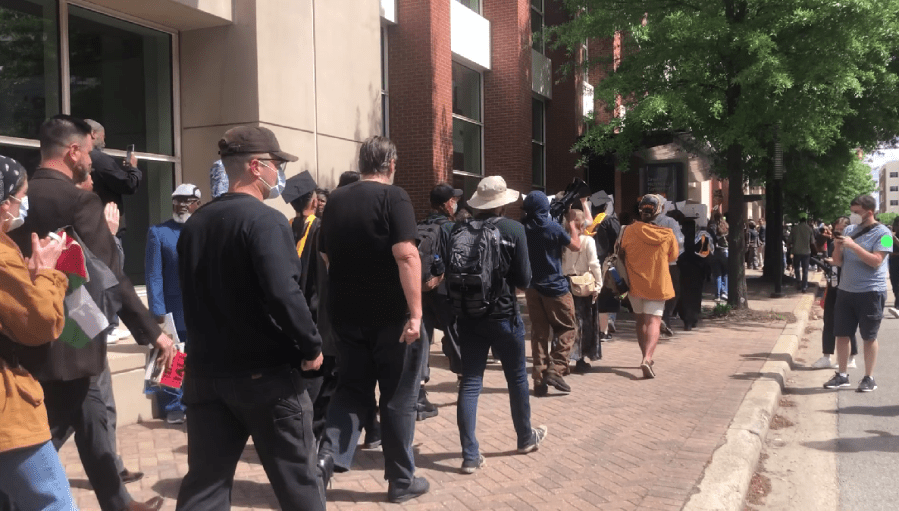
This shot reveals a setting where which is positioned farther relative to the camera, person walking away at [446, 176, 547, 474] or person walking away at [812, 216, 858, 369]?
person walking away at [812, 216, 858, 369]

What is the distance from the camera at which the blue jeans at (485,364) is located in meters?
5.29

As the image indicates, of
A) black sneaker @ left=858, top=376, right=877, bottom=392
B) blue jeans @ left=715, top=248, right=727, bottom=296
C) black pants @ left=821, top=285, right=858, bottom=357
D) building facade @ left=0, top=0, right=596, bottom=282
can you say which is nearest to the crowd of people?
black sneaker @ left=858, top=376, right=877, bottom=392

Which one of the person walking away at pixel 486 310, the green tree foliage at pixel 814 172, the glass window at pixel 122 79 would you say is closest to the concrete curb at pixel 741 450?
the person walking away at pixel 486 310

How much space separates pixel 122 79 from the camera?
8617mm

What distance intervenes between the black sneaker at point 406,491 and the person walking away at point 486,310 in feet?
1.86

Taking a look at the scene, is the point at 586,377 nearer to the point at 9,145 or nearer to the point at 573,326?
the point at 573,326

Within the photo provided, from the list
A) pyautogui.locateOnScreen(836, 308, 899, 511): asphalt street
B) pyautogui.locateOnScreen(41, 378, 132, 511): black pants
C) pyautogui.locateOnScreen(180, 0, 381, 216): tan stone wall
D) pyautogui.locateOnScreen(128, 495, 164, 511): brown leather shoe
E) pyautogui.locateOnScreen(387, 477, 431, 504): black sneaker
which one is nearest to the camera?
pyautogui.locateOnScreen(41, 378, 132, 511): black pants

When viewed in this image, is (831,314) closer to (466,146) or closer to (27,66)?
(27,66)

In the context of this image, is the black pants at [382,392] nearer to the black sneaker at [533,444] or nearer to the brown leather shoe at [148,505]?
the brown leather shoe at [148,505]

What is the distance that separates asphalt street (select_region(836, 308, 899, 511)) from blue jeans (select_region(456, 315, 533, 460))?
6.87 feet

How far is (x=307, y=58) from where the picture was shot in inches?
372

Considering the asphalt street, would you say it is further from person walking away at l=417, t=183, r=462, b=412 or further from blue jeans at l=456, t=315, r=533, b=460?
person walking away at l=417, t=183, r=462, b=412

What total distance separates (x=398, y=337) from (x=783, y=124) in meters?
10.1

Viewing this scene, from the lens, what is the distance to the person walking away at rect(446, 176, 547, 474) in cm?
526
